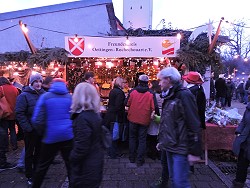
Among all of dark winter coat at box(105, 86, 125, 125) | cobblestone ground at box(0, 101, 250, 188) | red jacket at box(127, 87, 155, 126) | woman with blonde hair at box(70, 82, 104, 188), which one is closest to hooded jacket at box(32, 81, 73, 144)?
woman with blonde hair at box(70, 82, 104, 188)

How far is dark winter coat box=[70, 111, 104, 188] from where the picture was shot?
282 centimetres

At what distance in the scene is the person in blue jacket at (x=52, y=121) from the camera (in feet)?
12.1

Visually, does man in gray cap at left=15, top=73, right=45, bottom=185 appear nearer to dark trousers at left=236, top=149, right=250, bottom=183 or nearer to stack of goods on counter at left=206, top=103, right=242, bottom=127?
dark trousers at left=236, top=149, right=250, bottom=183

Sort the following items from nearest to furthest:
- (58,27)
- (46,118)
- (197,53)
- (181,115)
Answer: (181,115), (46,118), (197,53), (58,27)

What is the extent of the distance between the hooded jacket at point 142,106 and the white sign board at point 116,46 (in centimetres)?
222

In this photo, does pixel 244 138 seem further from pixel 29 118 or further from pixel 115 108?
pixel 29 118

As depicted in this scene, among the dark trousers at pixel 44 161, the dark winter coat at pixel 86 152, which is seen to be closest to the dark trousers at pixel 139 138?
the dark trousers at pixel 44 161

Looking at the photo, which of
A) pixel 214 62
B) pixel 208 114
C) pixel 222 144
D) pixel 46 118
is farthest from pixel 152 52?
pixel 46 118

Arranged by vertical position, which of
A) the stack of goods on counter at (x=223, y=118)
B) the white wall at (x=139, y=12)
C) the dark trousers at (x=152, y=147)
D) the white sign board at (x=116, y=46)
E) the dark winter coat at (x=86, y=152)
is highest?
the white wall at (x=139, y=12)

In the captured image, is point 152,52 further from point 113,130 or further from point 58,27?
point 58,27

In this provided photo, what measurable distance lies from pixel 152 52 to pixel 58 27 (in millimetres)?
9602

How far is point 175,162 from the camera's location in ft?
10.9

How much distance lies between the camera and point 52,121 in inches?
147

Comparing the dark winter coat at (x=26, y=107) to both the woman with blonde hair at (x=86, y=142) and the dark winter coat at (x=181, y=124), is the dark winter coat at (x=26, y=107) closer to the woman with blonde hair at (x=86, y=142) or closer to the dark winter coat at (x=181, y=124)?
the woman with blonde hair at (x=86, y=142)
